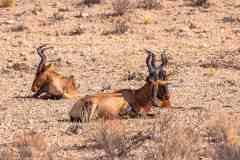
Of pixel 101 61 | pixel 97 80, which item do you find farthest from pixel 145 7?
pixel 97 80

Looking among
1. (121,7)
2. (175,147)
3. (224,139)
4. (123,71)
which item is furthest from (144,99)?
(121,7)

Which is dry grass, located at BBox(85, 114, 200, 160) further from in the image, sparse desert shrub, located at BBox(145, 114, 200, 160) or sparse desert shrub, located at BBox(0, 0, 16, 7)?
sparse desert shrub, located at BBox(0, 0, 16, 7)

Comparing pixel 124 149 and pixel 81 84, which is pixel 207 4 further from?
pixel 124 149

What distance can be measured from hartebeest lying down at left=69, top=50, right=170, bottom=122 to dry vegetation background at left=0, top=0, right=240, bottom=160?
10.1 inches

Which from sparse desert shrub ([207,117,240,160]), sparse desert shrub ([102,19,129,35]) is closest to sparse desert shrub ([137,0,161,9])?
sparse desert shrub ([102,19,129,35])

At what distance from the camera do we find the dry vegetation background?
39.5 ft

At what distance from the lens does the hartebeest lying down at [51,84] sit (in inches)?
714

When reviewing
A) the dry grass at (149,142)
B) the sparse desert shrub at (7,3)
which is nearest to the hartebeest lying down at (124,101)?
the dry grass at (149,142)

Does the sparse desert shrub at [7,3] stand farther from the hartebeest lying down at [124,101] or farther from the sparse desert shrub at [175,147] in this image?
the sparse desert shrub at [175,147]

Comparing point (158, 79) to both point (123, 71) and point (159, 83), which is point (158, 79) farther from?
point (123, 71)

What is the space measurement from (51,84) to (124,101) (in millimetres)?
3883

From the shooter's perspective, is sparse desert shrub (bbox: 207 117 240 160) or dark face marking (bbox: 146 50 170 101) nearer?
sparse desert shrub (bbox: 207 117 240 160)

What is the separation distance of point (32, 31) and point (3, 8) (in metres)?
4.75

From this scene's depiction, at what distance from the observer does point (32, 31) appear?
26.7m
